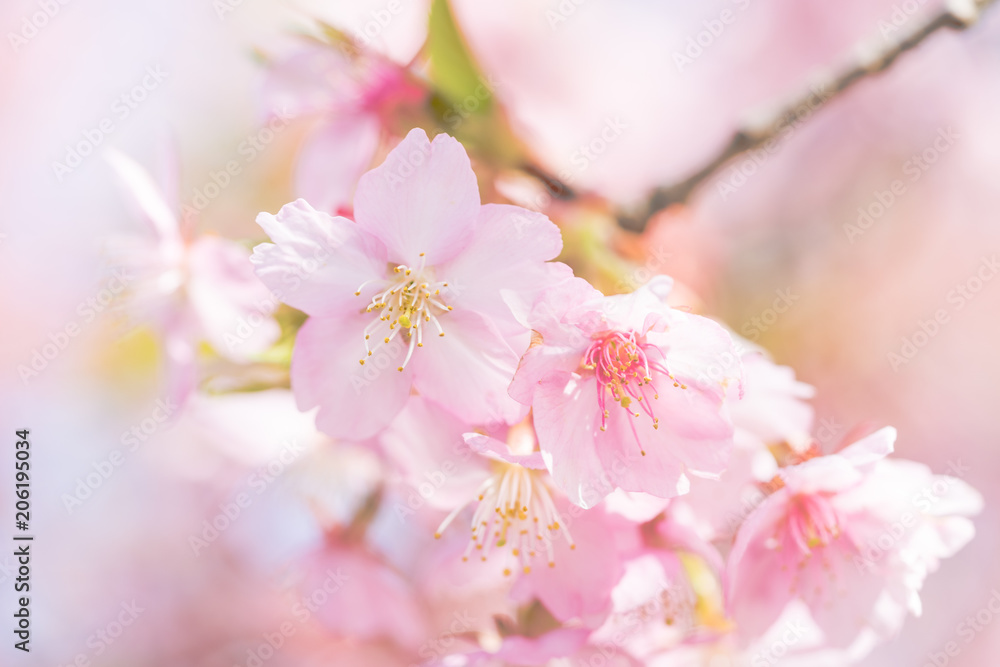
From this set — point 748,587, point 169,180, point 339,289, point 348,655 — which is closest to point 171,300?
point 169,180

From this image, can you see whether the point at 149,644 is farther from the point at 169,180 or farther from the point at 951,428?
the point at 951,428
